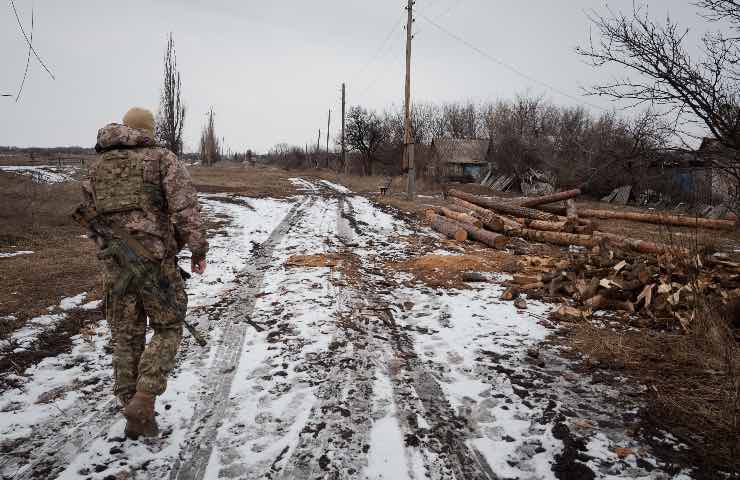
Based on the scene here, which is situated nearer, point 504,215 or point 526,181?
point 504,215

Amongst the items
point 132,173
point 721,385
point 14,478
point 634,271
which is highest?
point 132,173

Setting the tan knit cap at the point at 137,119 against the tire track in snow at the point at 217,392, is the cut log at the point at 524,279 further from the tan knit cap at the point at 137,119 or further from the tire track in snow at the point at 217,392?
the tan knit cap at the point at 137,119

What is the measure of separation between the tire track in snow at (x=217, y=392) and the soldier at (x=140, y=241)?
1.01 feet

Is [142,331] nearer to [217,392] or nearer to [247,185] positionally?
[217,392]

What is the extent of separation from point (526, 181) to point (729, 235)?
15865mm

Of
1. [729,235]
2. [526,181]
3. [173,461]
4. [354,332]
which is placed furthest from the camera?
[526,181]

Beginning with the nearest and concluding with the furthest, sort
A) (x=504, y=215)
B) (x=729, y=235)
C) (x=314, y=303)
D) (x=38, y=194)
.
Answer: (x=314, y=303), (x=729, y=235), (x=504, y=215), (x=38, y=194)

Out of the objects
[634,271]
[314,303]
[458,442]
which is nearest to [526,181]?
[634,271]

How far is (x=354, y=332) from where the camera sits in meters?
4.15

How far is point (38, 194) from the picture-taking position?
43.1ft

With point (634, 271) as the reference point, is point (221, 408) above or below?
below

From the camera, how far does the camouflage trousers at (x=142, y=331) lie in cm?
246

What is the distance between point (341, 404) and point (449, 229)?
690 centimetres

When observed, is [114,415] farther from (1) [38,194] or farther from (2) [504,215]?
(1) [38,194]
